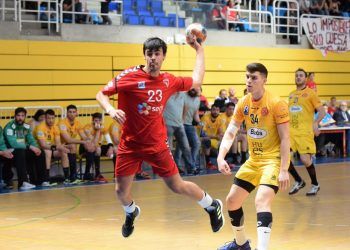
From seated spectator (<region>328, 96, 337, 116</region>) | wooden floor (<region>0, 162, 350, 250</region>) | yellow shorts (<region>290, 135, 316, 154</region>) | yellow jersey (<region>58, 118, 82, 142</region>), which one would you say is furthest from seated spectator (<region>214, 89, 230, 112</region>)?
yellow shorts (<region>290, 135, 316, 154</region>)

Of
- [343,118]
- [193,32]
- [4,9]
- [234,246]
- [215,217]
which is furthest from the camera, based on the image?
[343,118]

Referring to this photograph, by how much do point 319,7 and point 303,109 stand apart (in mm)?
15166

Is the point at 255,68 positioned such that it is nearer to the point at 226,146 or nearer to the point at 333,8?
the point at 226,146

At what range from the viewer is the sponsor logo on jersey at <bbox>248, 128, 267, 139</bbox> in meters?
8.04

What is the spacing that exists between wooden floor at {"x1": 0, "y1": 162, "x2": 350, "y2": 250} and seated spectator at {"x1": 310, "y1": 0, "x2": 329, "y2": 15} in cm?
1350

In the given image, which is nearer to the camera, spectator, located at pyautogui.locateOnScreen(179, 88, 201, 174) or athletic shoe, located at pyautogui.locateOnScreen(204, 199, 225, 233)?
athletic shoe, located at pyautogui.locateOnScreen(204, 199, 225, 233)

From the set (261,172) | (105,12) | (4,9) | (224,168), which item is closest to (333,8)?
(105,12)

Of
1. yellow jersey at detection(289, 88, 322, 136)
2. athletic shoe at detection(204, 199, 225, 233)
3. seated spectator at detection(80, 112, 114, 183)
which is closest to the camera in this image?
athletic shoe at detection(204, 199, 225, 233)

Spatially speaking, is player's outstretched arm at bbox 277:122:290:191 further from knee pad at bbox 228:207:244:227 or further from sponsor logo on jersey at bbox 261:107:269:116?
knee pad at bbox 228:207:244:227

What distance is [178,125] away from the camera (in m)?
18.2

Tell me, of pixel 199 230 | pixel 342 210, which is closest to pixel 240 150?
pixel 342 210

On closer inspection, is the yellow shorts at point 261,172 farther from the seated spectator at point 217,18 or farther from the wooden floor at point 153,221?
the seated spectator at point 217,18

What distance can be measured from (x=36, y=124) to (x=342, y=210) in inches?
300

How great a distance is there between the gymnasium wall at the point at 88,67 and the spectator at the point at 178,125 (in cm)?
377
